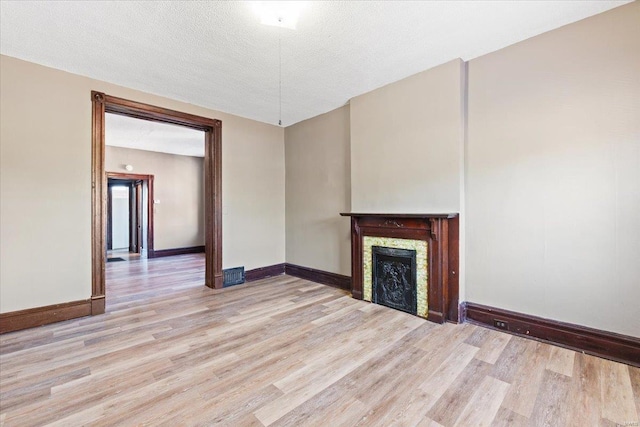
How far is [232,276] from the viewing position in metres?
4.37

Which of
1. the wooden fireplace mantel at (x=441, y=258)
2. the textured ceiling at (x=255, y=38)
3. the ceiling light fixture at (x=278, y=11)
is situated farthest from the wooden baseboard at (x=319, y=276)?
the ceiling light fixture at (x=278, y=11)

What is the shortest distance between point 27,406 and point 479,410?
2686 mm

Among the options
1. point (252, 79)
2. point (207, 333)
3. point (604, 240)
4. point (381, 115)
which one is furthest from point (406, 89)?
point (207, 333)

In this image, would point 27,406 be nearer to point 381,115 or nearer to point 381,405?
point 381,405

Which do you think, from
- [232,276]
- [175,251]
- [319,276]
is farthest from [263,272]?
[175,251]

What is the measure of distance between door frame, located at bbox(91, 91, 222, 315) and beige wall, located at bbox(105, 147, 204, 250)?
4.08 m

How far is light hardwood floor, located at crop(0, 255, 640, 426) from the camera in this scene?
159 centimetres

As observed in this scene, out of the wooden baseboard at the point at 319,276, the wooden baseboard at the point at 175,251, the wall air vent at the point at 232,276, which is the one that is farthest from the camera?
the wooden baseboard at the point at 175,251

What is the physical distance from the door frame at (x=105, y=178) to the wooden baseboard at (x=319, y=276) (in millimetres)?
1260

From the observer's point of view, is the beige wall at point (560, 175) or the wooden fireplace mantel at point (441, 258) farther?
the wooden fireplace mantel at point (441, 258)

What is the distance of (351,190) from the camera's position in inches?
154

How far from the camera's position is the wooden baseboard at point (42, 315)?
2.71 metres

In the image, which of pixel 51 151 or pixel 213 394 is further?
pixel 51 151

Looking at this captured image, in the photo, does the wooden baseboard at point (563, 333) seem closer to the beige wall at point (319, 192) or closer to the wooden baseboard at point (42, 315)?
the beige wall at point (319, 192)
